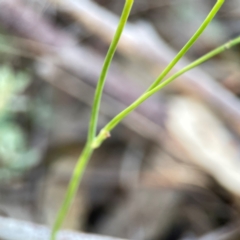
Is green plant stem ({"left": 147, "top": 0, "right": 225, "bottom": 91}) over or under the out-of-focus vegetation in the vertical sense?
under

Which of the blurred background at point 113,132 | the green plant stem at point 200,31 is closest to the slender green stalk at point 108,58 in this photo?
the green plant stem at point 200,31

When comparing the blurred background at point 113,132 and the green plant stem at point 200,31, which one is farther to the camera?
Answer: the blurred background at point 113,132

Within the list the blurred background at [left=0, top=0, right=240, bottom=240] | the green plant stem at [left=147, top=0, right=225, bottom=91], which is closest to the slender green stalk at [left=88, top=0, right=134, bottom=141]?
the green plant stem at [left=147, top=0, right=225, bottom=91]

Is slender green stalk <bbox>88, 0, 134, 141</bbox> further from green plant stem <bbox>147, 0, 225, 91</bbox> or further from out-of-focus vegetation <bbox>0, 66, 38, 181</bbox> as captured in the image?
out-of-focus vegetation <bbox>0, 66, 38, 181</bbox>

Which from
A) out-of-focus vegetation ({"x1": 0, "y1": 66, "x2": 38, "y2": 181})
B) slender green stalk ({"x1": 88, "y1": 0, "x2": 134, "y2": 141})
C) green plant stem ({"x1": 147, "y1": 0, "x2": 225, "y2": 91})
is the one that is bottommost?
slender green stalk ({"x1": 88, "y1": 0, "x2": 134, "y2": 141})

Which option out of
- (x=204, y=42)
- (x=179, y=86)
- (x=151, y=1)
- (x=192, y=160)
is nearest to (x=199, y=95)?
(x=179, y=86)

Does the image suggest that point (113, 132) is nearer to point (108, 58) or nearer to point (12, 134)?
point (12, 134)

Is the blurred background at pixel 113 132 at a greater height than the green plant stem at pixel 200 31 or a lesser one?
greater

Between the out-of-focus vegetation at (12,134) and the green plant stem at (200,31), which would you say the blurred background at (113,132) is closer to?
the out-of-focus vegetation at (12,134)

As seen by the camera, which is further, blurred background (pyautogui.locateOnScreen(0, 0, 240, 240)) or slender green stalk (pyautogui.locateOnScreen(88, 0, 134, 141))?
blurred background (pyautogui.locateOnScreen(0, 0, 240, 240))
